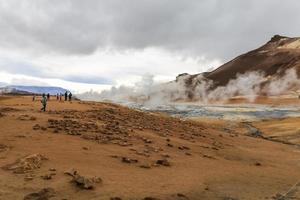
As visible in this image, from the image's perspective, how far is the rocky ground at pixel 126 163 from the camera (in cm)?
1662

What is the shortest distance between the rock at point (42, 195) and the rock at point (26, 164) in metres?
2.19

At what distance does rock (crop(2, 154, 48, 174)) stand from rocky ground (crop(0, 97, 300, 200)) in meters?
0.04

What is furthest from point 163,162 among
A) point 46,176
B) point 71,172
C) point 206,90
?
point 206,90

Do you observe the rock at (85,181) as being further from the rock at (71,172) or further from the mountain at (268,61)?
the mountain at (268,61)

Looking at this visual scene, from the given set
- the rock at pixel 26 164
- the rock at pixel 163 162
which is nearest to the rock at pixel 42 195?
the rock at pixel 26 164

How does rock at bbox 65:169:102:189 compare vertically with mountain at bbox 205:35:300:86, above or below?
below

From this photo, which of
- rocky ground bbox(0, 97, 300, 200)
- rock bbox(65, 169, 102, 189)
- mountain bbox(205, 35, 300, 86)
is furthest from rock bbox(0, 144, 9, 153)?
mountain bbox(205, 35, 300, 86)

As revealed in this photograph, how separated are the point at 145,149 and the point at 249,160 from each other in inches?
258

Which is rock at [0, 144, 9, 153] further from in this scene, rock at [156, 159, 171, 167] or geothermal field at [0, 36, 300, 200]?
rock at [156, 159, 171, 167]

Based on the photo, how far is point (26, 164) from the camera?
18.2 m

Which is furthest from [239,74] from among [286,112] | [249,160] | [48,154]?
[48,154]

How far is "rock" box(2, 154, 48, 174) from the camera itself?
1778 centimetres

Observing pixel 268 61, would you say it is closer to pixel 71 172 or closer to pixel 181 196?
pixel 181 196

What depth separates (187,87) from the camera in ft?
455
